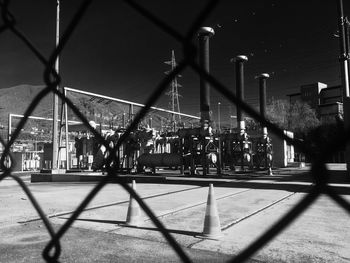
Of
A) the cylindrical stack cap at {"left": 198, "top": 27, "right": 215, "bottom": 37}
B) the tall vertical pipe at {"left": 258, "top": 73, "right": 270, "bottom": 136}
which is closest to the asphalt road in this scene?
the cylindrical stack cap at {"left": 198, "top": 27, "right": 215, "bottom": 37}

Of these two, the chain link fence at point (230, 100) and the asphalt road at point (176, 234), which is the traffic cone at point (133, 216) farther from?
the chain link fence at point (230, 100)

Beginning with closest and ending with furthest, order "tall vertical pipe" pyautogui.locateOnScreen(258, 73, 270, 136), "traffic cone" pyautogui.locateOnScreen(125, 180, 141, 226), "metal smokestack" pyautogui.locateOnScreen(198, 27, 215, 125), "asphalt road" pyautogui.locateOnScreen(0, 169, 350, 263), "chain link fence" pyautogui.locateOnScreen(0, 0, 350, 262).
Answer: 1. "chain link fence" pyautogui.locateOnScreen(0, 0, 350, 262)
2. "asphalt road" pyautogui.locateOnScreen(0, 169, 350, 263)
3. "traffic cone" pyautogui.locateOnScreen(125, 180, 141, 226)
4. "metal smokestack" pyautogui.locateOnScreen(198, 27, 215, 125)
5. "tall vertical pipe" pyautogui.locateOnScreen(258, 73, 270, 136)

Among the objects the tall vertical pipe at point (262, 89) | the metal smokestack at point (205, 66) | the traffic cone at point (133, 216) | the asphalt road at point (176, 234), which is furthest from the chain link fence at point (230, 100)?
the tall vertical pipe at point (262, 89)

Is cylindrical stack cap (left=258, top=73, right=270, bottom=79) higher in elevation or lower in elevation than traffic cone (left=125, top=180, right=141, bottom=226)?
higher

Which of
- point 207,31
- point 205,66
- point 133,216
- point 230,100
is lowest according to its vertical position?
point 133,216

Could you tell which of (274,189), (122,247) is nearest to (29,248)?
(122,247)

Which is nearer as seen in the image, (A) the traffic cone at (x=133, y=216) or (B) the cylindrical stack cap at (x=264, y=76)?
(A) the traffic cone at (x=133, y=216)

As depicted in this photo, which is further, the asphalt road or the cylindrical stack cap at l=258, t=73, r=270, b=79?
the cylindrical stack cap at l=258, t=73, r=270, b=79

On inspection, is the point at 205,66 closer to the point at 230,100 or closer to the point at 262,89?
the point at 262,89

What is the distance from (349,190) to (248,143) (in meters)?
14.1

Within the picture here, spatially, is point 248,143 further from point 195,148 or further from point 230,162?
point 195,148

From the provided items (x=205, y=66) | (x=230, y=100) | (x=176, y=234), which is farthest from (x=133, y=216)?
(x=205, y=66)

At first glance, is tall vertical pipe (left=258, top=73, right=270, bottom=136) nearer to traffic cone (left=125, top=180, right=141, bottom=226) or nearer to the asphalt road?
the asphalt road

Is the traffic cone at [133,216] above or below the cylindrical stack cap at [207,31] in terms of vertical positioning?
below
